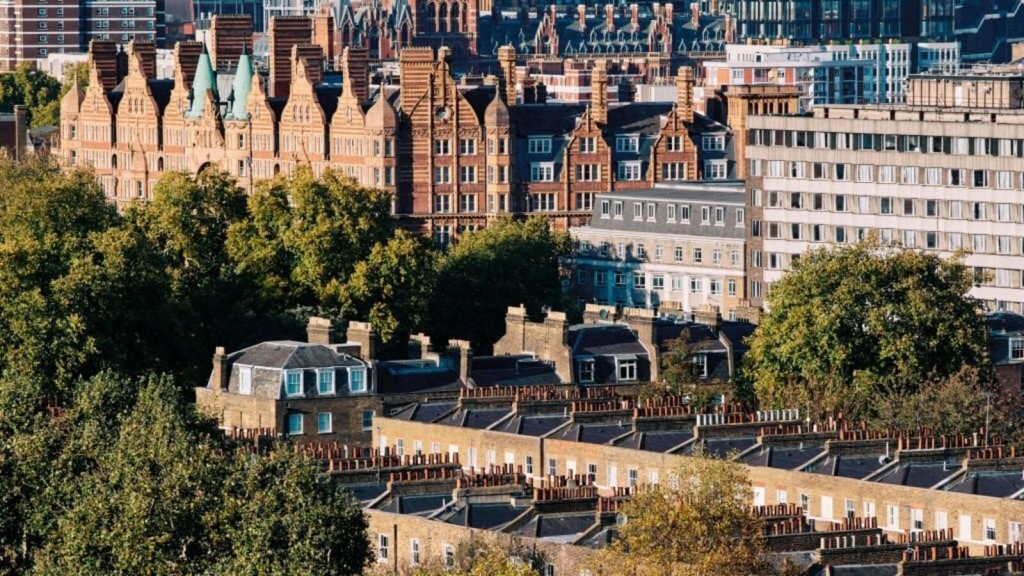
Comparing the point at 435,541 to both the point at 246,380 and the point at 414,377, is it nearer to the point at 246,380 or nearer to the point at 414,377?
the point at 414,377

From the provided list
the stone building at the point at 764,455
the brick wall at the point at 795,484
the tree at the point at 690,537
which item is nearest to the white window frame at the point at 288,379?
the stone building at the point at 764,455

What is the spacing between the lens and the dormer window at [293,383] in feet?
516

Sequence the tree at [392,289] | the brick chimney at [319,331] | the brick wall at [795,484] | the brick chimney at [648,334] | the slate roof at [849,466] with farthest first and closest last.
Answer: the tree at [392,289], the brick chimney at [319,331], the brick chimney at [648,334], the slate roof at [849,466], the brick wall at [795,484]

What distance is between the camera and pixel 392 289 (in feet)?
638

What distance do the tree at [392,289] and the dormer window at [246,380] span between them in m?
31.5

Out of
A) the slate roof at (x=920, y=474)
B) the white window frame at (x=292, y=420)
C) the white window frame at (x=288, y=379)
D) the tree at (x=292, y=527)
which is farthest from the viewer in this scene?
the white window frame at (x=288, y=379)

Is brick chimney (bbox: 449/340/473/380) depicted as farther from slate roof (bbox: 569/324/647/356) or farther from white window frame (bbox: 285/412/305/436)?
white window frame (bbox: 285/412/305/436)

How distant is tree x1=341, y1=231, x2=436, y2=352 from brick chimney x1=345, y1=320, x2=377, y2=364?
1006 inches

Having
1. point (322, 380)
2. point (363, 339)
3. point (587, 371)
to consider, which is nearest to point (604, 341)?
point (587, 371)

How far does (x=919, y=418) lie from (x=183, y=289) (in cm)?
5099

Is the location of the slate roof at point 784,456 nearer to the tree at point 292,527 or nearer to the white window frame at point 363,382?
the tree at point 292,527

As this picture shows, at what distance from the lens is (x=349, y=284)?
195125 mm

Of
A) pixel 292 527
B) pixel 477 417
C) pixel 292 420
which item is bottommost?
pixel 292 527

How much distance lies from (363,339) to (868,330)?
22583mm
